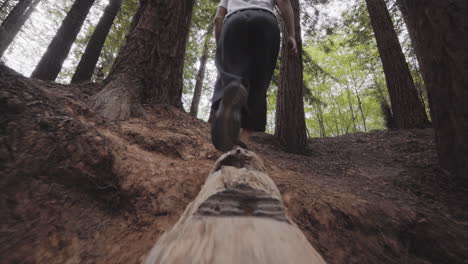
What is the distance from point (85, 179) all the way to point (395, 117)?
5.98 m

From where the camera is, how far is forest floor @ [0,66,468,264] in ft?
2.91

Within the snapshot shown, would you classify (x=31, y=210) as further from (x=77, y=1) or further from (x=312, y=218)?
(x=77, y=1)

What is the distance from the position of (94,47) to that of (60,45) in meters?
0.72

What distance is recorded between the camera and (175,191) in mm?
1316

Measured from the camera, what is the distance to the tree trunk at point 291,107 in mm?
3656

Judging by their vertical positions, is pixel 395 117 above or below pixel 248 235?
above

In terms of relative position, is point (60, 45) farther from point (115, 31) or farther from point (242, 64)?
point (242, 64)

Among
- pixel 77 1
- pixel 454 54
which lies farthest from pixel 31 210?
pixel 77 1

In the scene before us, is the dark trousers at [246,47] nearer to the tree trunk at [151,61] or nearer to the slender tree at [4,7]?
the tree trunk at [151,61]

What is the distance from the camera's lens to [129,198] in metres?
1.18

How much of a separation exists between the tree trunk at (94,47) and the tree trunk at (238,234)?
5.65 m

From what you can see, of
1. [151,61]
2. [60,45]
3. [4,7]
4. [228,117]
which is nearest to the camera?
[228,117]

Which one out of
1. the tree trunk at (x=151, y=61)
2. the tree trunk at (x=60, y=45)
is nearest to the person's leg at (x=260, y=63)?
the tree trunk at (x=151, y=61)

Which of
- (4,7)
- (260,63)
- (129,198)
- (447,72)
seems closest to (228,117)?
(260,63)
